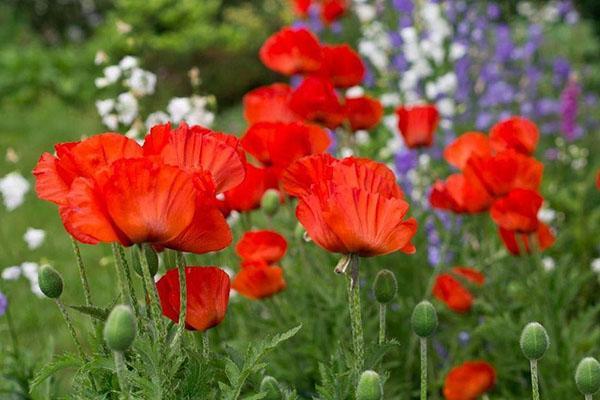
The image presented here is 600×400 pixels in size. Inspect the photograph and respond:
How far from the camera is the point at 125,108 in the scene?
237 cm

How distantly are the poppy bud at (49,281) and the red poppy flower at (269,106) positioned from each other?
81 cm

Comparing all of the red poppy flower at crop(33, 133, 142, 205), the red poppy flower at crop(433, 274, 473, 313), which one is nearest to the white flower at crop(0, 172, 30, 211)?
the red poppy flower at crop(433, 274, 473, 313)

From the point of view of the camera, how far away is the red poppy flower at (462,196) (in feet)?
6.04

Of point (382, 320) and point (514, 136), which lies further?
point (514, 136)

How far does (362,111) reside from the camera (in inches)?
84.7

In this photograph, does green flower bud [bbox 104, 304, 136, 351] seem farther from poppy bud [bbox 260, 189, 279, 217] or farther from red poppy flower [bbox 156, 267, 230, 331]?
poppy bud [bbox 260, 189, 279, 217]

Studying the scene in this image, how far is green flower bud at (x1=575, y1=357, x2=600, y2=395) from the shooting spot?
121cm

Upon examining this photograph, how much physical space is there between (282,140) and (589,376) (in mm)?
742

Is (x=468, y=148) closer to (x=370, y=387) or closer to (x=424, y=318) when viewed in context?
(x=424, y=318)

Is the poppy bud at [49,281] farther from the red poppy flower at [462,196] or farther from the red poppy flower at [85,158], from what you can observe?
the red poppy flower at [462,196]

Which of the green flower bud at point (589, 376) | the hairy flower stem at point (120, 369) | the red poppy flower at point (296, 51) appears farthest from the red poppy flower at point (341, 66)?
the hairy flower stem at point (120, 369)

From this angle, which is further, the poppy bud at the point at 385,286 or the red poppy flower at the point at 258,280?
the red poppy flower at the point at 258,280

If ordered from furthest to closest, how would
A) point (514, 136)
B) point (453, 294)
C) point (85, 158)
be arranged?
point (453, 294) < point (514, 136) < point (85, 158)

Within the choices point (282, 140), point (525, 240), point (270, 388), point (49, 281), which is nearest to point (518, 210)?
point (525, 240)
